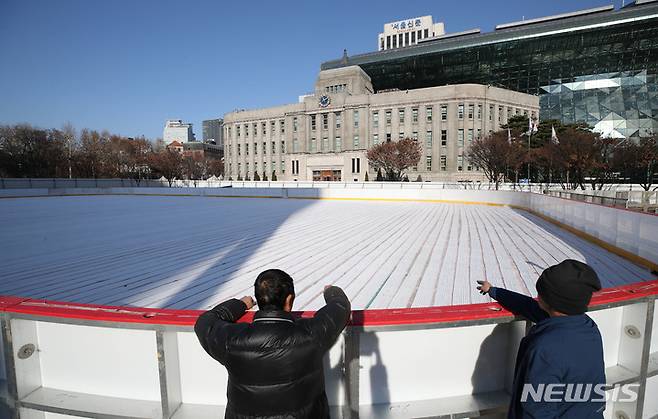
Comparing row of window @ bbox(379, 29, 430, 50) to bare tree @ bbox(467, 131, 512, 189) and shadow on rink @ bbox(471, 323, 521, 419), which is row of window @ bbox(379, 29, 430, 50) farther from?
shadow on rink @ bbox(471, 323, 521, 419)

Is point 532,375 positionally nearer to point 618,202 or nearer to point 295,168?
point 618,202

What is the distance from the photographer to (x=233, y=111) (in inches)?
3029

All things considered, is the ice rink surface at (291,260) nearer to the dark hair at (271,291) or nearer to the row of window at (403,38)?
the dark hair at (271,291)

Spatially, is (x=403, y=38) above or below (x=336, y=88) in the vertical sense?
above

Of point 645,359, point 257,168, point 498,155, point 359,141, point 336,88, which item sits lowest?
point 645,359

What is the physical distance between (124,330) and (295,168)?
65808 millimetres

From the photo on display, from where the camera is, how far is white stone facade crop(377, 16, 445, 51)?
123562 mm

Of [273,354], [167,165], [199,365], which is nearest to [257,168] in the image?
[167,165]

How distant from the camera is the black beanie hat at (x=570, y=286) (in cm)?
144

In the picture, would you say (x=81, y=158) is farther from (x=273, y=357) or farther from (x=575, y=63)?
(x=575, y=63)

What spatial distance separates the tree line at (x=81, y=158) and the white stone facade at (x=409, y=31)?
93870 mm

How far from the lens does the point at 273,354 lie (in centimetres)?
136

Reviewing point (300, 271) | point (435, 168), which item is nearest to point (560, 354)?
point (300, 271)

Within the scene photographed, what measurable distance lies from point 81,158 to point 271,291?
6733 cm
